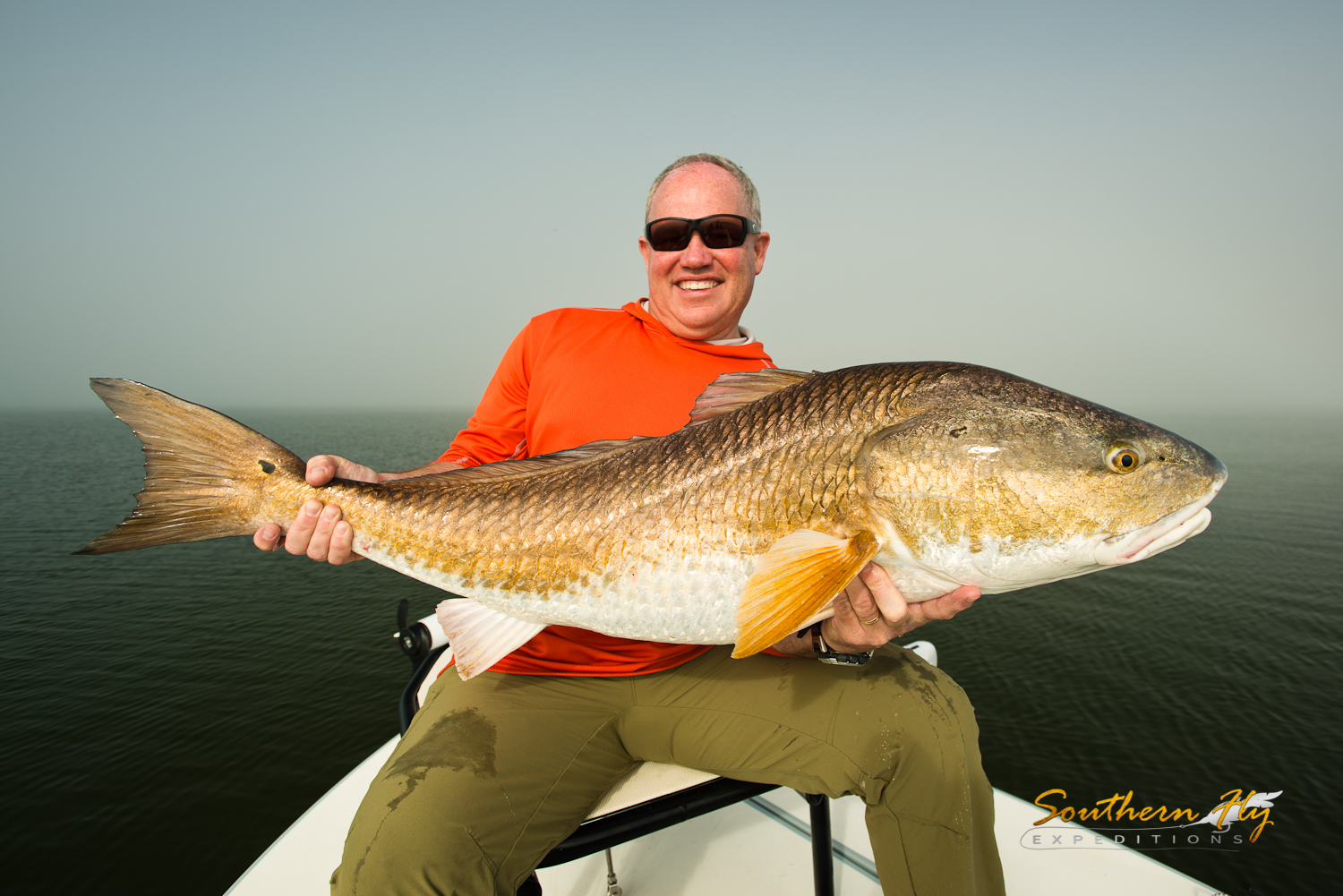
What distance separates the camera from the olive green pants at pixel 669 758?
2088mm

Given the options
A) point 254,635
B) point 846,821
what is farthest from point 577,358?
point 254,635

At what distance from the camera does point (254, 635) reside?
559 inches

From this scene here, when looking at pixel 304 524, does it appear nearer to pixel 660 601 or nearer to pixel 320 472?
pixel 320 472

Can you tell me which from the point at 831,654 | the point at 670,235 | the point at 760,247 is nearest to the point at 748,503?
the point at 831,654

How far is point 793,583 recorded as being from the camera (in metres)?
2.07

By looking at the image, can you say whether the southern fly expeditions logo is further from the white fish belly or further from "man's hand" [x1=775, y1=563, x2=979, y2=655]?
the white fish belly

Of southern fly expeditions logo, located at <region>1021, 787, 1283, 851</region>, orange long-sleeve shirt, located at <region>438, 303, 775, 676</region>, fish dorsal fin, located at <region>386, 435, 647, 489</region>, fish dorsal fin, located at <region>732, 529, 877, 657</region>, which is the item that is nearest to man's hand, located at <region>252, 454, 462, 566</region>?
fish dorsal fin, located at <region>386, 435, 647, 489</region>

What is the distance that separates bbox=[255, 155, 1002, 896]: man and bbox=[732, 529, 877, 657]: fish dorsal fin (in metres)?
0.21

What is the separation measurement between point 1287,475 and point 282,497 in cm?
5137

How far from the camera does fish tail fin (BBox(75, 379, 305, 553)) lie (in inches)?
96.8

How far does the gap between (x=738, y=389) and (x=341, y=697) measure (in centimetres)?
1260

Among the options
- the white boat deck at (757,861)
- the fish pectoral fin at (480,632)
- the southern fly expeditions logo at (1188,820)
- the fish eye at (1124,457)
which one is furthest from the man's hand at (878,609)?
the southern fly expeditions logo at (1188,820)

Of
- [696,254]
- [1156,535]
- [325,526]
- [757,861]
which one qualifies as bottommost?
[757,861]

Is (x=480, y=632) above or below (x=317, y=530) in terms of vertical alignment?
below
